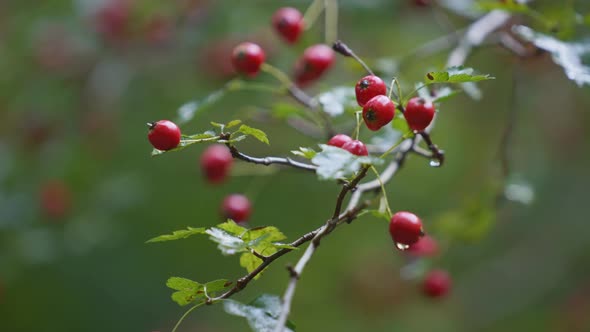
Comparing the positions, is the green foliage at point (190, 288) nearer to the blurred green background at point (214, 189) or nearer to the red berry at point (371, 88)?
the red berry at point (371, 88)

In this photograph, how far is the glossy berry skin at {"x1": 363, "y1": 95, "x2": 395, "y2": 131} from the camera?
3.41 ft

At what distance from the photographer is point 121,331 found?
388 centimetres

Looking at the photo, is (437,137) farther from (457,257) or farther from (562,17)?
(562,17)

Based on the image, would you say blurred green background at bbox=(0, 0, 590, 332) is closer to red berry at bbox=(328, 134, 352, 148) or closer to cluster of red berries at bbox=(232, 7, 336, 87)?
cluster of red berries at bbox=(232, 7, 336, 87)

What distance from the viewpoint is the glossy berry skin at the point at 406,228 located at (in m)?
1.04

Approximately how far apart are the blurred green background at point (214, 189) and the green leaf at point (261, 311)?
1.84 meters

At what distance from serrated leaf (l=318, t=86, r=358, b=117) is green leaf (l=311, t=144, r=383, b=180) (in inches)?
17.8

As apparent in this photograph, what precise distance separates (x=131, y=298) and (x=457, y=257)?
2.19 meters

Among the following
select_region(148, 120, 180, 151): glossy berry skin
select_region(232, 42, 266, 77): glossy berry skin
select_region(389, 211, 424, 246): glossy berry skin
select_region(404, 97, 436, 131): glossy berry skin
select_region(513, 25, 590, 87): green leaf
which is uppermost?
select_region(513, 25, 590, 87): green leaf

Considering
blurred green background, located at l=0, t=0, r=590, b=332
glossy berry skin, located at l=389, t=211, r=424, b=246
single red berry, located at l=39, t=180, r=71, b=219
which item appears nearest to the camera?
glossy berry skin, located at l=389, t=211, r=424, b=246

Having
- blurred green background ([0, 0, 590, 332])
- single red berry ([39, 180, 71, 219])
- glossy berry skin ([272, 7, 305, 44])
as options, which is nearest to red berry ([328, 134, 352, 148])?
glossy berry skin ([272, 7, 305, 44])

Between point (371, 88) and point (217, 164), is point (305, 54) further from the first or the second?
point (371, 88)

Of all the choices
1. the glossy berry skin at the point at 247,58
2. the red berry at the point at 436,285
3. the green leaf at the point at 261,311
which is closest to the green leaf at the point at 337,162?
the green leaf at the point at 261,311

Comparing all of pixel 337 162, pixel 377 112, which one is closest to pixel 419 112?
pixel 377 112
